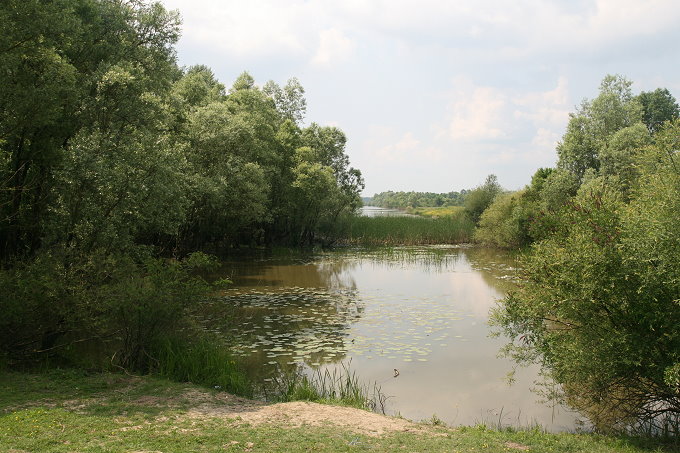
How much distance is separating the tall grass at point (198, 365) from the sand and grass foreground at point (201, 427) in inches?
29.8

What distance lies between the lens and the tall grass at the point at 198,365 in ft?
31.3

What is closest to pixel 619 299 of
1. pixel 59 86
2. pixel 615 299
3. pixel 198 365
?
pixel 615 299

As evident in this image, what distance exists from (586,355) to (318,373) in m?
5.57

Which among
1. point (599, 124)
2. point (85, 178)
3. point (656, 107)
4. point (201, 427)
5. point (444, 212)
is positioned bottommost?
point (201, 427)

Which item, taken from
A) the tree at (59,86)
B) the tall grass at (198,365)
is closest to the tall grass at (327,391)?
the tall grass at (198,365)

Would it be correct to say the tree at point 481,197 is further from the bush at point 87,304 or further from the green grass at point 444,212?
the bush at point 87,304

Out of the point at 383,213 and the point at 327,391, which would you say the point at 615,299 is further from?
the point at 383,213

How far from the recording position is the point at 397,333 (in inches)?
596

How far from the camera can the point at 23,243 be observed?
13773 millimetres

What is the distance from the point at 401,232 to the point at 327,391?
38609 millimetres

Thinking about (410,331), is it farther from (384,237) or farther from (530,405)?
(384,237)

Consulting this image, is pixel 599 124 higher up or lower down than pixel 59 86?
higher up

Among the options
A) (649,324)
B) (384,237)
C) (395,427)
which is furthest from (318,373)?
(384,237)

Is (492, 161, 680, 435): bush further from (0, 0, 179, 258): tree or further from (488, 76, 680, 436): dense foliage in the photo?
(0, 0, 179, 258): tree
